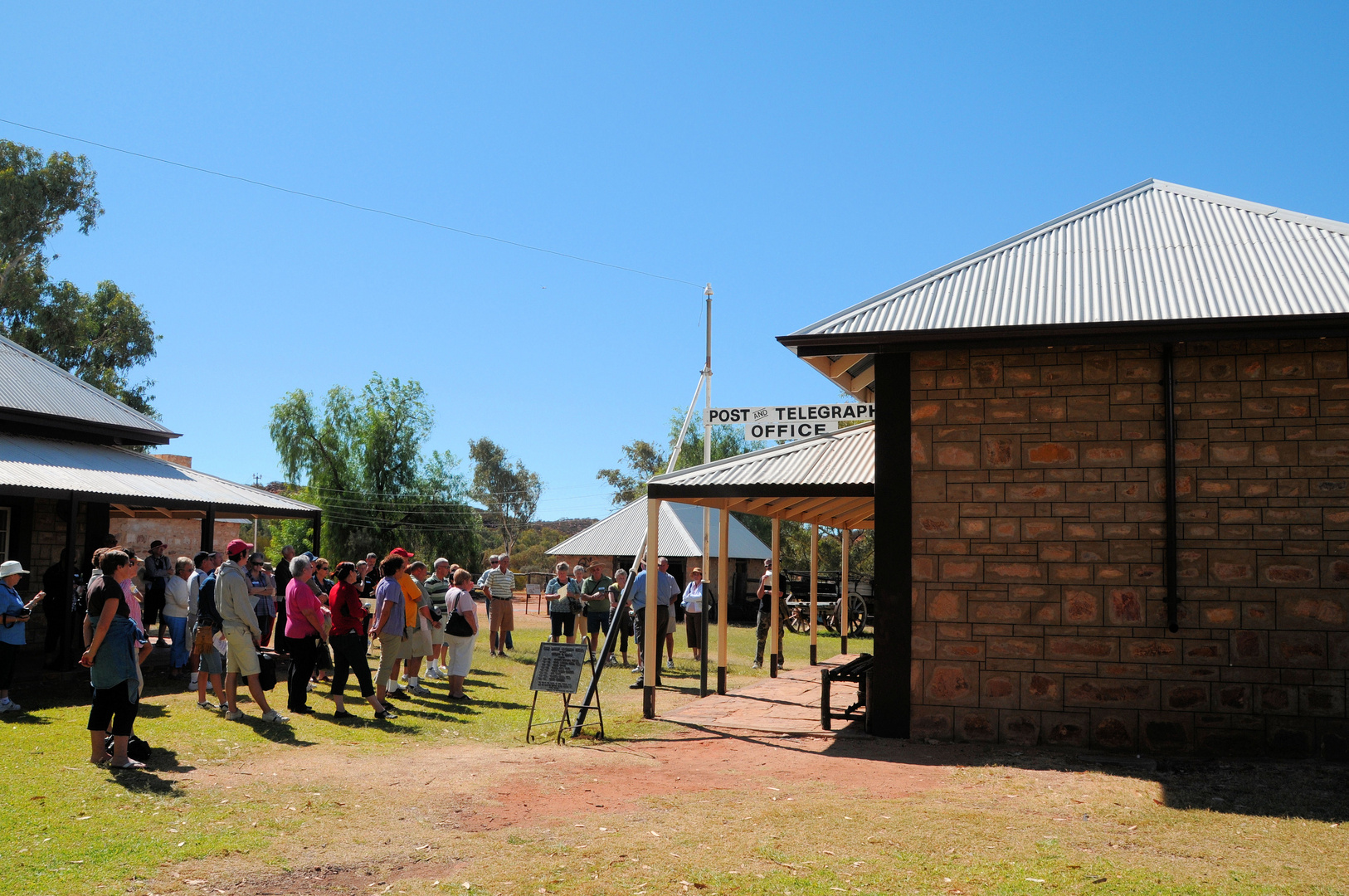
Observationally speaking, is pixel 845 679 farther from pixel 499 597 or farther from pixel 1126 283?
pixel 499 597

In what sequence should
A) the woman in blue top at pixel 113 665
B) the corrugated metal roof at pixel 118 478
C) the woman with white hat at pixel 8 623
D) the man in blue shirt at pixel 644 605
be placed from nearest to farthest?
the woman in blue top at pixel 113 665
the woman with white hat at pixel 8 623
the corrugated metal roof at pixel 118 478
the man in blue shirt at pixel 644 605

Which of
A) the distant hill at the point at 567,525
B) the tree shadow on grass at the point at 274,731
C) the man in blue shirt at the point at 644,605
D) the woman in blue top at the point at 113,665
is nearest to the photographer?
the woman in blue top at the point at 113,665

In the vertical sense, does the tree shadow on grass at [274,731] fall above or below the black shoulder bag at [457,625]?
below

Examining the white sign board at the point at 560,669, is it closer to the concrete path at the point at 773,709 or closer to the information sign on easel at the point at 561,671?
the information sign on easel at the point at 561,671

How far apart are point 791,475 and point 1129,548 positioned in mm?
3251

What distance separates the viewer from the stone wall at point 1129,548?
8234mm

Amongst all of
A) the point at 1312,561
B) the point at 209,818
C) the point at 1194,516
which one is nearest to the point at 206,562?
the point at 209,818

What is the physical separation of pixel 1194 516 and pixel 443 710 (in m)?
7.73

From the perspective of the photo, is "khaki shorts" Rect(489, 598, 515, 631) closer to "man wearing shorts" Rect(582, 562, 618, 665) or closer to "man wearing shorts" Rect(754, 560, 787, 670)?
"man wearing shorts" Rect(582, 562, 618, 665)

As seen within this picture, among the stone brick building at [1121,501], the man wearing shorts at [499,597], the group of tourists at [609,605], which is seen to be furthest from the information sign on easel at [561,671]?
the man wearing shorts at [499,597]

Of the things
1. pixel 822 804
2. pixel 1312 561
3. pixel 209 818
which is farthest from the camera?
pixel 1312 561

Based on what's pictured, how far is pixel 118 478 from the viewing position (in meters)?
13.9

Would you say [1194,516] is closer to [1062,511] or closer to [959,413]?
[1062,511]

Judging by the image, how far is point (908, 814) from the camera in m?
6.32
